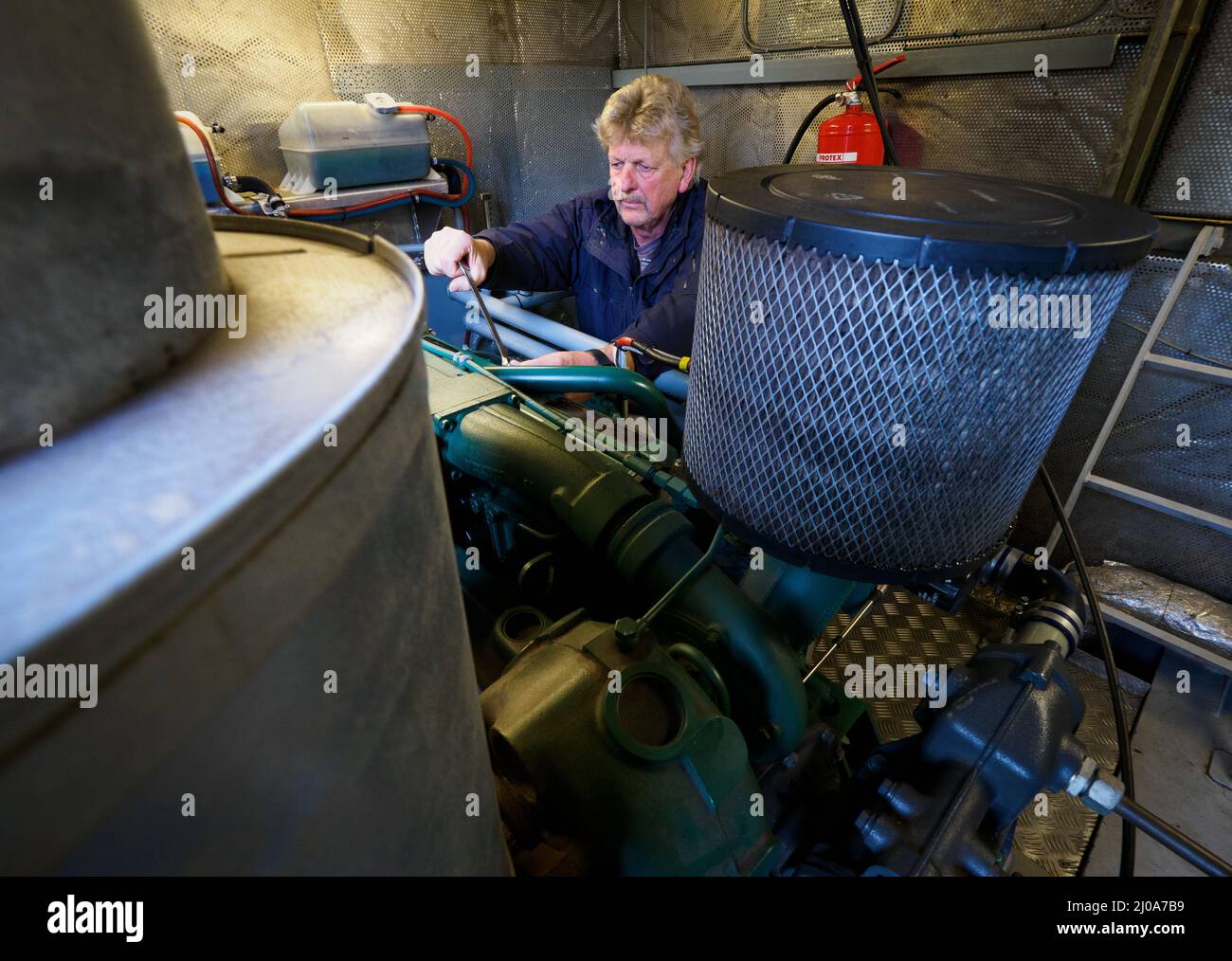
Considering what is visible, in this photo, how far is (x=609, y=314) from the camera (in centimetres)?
289

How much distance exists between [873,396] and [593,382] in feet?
2.91

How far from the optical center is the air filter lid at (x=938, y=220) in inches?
22.1

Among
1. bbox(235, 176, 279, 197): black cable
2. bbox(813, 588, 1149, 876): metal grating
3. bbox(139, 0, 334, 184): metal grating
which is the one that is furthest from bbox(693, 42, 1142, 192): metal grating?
bbox(235, 176, 279, 197): black cable

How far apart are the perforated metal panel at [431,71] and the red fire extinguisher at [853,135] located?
2010mm

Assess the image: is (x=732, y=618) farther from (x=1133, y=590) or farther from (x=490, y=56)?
(x=490, y=56)

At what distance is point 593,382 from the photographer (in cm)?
146

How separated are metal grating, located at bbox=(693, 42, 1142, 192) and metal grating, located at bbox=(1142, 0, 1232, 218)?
0.56 ft

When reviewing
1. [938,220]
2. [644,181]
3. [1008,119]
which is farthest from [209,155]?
[1008,119]

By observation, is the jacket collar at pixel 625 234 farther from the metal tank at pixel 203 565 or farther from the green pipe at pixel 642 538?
the metal tank at pixel 203 565

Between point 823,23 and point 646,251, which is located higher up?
point 823,23

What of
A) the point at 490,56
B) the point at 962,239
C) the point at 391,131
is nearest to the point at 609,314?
the point at 391,131

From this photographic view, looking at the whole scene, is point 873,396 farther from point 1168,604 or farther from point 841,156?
point 1168,604

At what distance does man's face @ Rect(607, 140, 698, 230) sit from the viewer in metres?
2.39
